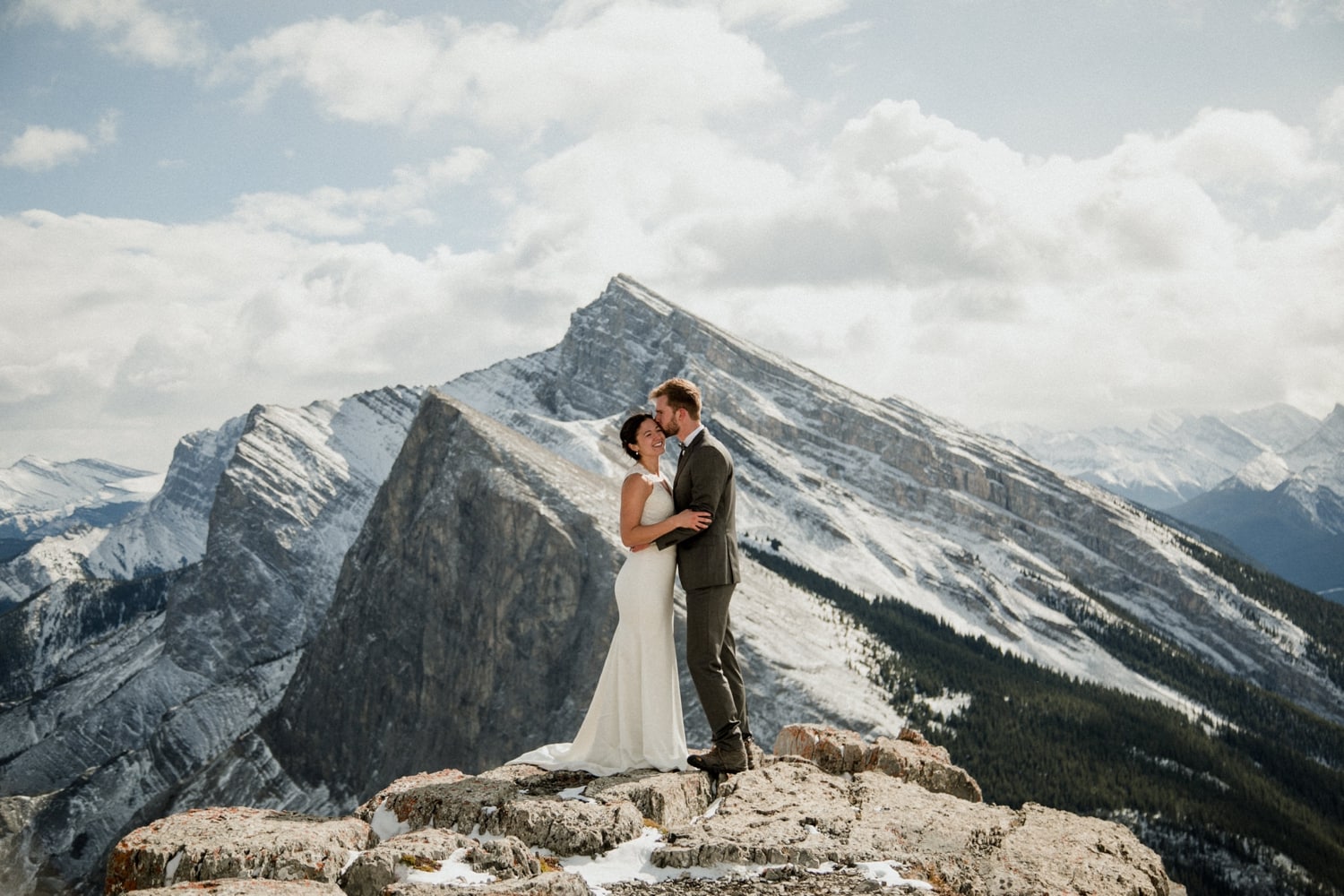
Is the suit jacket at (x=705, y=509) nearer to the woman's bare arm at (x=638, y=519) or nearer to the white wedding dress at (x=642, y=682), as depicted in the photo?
the woman's bare arm at (x=638, y=519)

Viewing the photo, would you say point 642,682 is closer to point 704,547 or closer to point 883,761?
point 704,547

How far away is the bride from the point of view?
14.3 meters

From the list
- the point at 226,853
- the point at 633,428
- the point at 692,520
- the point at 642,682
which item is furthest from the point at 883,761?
the point at 226,853

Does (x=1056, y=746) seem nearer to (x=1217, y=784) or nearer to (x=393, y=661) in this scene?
(x=1217, y=784)

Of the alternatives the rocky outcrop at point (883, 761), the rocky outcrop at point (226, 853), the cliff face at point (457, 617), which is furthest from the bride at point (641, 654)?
the cliff face at point (457, 617)

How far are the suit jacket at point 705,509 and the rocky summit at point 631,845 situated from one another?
2947 mm

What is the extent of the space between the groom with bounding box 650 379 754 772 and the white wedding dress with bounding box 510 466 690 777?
356 millimetres

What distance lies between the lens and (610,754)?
49.1ft

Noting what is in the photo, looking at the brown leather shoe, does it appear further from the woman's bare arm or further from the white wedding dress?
the woman's bare arm

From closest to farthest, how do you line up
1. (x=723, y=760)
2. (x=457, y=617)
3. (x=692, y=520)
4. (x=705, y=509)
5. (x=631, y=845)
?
1. (x=631, y=845)
2. (x=692, y=520)
3. (x=705, y=509)
4. (x=723, y=760)
5. (x=457, y=617)

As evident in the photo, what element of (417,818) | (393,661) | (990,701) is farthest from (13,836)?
(417,818)

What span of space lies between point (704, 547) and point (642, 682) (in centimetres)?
232

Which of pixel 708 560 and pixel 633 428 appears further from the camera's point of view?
pixel 633 428

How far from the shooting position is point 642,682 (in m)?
14.7
